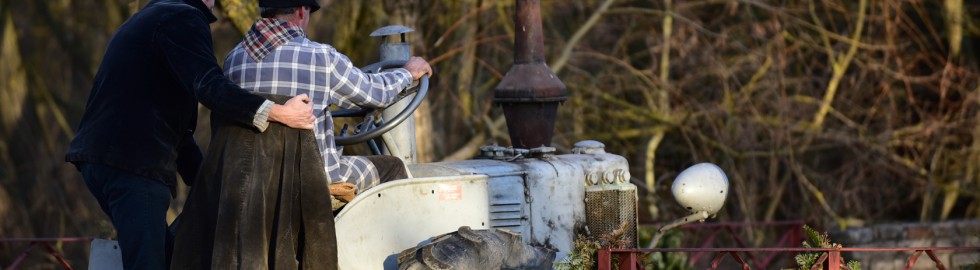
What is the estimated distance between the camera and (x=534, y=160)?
18.5ft

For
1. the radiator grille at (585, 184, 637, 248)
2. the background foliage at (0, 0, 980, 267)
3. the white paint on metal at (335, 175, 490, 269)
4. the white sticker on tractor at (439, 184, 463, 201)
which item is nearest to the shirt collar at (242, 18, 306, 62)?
the white paint on metal at (335, 175, 490, 269)

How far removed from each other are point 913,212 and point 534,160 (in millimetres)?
8868

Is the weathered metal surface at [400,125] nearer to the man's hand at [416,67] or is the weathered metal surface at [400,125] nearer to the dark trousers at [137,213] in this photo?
the man's hand at [416,67]

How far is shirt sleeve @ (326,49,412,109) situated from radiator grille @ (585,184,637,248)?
1.07m

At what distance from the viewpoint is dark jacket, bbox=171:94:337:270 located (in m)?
4.57

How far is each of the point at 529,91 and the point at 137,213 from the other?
1963 millimetres

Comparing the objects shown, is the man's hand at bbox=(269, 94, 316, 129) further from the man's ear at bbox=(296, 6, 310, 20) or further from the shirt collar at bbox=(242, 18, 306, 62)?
the man's ear at bbox=(296, 6, 310, 20)

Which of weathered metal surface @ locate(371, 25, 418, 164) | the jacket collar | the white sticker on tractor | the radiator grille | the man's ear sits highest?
the jacket collar

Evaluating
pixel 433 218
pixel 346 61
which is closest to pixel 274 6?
pixel 346 61

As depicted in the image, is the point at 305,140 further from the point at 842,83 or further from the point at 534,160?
the point at 842,83

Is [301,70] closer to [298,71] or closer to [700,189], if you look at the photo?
[298,71]

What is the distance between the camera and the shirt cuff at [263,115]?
4.52 m

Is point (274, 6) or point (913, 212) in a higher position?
point (274, 6)

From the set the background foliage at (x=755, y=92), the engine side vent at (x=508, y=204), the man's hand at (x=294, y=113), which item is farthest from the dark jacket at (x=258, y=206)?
the background foliage at (x=755, y=92)
